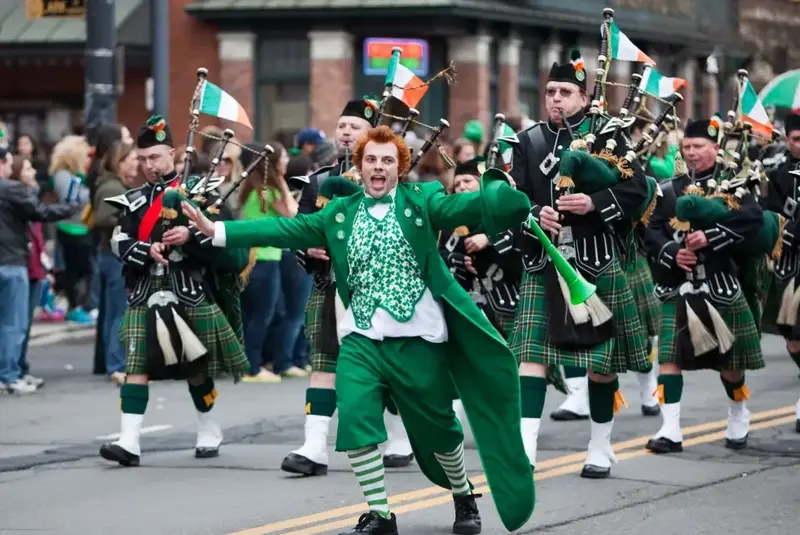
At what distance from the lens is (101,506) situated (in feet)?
28.7

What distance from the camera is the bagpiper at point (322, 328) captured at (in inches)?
379

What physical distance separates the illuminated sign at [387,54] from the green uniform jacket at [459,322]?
64.7 feet

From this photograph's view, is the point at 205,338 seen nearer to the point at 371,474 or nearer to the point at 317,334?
the point at 317,334

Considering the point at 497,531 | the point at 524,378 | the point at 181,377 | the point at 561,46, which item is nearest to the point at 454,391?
the point at 497,531

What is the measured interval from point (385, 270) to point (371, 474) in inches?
34.5

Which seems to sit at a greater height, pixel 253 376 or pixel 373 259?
pixel 373 259

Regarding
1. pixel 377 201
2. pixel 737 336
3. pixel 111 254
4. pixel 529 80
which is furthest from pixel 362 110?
pixel 529 80

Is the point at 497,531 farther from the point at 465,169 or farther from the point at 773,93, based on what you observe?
the point at 773,93

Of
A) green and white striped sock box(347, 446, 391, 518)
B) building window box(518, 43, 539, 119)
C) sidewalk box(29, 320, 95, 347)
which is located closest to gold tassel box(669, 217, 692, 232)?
green and white striped sock box(347, 446, 391, 518)

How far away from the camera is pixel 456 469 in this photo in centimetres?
794

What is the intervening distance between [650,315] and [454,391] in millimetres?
2323

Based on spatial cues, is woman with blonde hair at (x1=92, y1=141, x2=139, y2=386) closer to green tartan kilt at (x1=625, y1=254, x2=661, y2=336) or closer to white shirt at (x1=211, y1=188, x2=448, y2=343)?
green tartan kilt at (x1=625, y1=254, x2=661, y2=336)

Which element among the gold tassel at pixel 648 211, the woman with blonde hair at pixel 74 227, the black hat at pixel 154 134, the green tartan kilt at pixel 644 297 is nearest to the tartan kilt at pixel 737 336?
the green tartan kilt at pixel 644 297

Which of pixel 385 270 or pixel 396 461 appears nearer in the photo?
pixel 385 270
